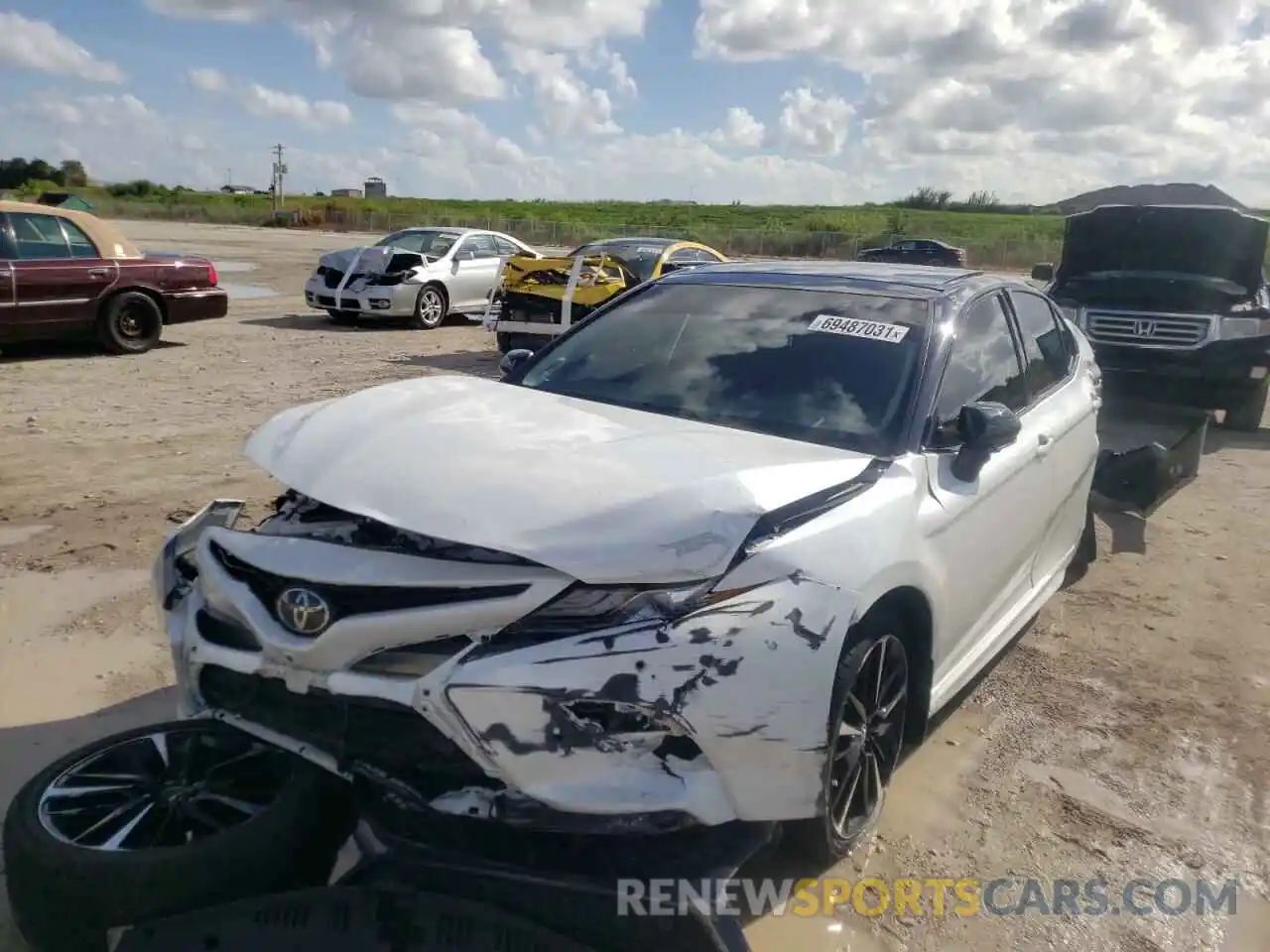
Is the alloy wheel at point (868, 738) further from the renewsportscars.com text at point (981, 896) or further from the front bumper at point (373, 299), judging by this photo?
the front bumper at point (373, 299)

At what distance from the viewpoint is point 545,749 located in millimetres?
2408

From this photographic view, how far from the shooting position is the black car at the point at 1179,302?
33.5 feet

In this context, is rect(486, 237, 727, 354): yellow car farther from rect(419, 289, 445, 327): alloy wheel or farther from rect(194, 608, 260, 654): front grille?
rect(194, 608, 260, 654): front grille

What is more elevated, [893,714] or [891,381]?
[891,381]

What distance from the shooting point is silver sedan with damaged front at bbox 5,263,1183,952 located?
244cm

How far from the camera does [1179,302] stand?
10539 mm

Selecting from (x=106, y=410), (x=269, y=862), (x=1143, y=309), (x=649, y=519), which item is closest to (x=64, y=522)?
(x=106, y=410)

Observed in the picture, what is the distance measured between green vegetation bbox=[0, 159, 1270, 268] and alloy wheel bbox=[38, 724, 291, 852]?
137 ft

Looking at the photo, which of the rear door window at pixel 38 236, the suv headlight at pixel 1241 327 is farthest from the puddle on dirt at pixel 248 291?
the suv headlight at pixel 1241 327

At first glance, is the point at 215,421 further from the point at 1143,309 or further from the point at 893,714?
the point at 1143,309

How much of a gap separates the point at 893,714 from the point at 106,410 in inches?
307

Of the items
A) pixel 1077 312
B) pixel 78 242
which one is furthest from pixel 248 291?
pixel 1077 312

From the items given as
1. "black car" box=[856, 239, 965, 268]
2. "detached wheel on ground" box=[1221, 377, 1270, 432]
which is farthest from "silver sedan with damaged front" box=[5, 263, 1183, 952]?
"black car" box=[856, 239, 965, 268]

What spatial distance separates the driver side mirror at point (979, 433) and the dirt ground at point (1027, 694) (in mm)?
1063
